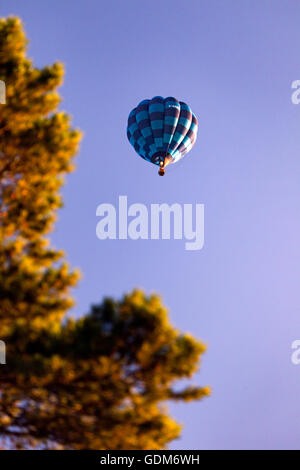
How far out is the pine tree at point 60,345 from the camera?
22.6 feet

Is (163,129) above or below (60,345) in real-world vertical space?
above

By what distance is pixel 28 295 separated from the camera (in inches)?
303

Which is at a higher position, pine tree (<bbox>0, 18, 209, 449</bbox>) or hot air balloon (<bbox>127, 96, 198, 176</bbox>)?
hot air balloon (<bbox>127, 96, 198, 176</bbox>)

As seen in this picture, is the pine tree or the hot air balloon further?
the hot air balloon

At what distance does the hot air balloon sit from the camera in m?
24.7

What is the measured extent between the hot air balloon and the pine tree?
16.1m

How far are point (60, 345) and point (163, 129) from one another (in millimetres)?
19604

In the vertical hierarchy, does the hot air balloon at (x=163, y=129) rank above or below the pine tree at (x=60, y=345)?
above

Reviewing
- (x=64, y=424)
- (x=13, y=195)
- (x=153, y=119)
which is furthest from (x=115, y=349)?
(x=153, y=119)

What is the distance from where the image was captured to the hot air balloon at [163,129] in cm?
2469

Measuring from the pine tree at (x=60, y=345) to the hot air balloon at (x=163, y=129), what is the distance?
1608 centimetres

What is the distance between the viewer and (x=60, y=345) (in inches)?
271

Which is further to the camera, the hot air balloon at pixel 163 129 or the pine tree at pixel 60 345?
the hot air balloon at pixel 163 129
